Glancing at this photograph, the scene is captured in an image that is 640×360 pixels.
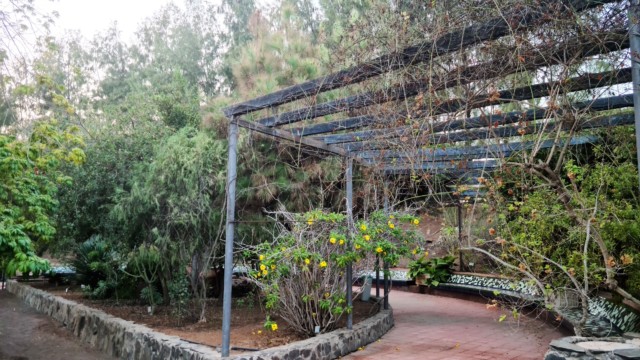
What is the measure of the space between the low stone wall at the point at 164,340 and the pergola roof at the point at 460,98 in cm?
220

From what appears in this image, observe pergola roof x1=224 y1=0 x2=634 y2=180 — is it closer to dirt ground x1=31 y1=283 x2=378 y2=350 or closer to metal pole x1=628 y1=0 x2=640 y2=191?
metal pole x1=628 y1=0 x2=640 y2=191

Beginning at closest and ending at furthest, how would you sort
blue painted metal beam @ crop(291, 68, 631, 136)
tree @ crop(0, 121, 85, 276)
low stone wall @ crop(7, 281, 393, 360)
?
blue painted metal beam @ crop(291, 68, 631, 136), low stone wall @ crop(7, 281, 393, 360), tree @ crop(0, 121, 85, 276)

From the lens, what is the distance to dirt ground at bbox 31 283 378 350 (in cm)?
607

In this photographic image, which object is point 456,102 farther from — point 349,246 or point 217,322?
point 217,322

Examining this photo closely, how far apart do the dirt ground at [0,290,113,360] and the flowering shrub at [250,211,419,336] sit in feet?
10.8

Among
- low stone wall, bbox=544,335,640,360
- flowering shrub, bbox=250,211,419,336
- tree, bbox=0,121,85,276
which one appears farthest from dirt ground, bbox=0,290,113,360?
low stone wall, bbox=544,335,640,360

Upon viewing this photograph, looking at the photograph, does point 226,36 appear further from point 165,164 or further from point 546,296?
point 546,296

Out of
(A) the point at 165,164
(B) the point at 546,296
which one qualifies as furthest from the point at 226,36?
(B) the point at 546,296

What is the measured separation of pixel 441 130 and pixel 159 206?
14.0 feet

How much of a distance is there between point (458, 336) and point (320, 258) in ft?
8.37

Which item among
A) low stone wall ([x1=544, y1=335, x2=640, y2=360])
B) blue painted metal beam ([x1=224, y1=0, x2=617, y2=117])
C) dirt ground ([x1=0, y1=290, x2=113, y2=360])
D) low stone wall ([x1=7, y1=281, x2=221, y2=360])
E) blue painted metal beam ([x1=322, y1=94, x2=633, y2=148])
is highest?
blue painted metal beam ([x1=224, y1=0, x2=617, y2=117])

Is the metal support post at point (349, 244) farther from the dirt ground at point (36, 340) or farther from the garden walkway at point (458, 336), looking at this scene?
the dirt ground at point (36, 340)

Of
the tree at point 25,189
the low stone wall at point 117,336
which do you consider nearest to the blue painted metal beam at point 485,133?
the low stone wall at point 117,336

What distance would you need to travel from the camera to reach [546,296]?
13.8 feet
